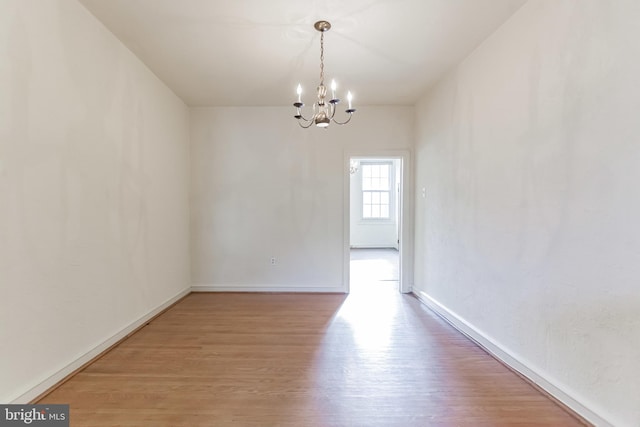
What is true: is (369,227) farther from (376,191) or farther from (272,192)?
(272,192)

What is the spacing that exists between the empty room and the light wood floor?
0.02 m

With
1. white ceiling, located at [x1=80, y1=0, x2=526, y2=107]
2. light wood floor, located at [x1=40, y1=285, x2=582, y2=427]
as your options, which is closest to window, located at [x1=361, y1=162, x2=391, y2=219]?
white ceiling, located at [x1=80, y1=0, x2=526, y2=107]

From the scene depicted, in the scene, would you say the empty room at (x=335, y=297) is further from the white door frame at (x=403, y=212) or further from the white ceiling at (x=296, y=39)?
the white door frame at (x=403, y=212)

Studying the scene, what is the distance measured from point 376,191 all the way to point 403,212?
470 cm

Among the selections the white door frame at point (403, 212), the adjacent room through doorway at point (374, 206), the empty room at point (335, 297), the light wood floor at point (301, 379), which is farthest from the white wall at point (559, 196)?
the adjacent room through doorway at point (374, 206)

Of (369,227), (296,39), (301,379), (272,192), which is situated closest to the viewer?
(301,379)

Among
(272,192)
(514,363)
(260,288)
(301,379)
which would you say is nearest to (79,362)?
(301,379)

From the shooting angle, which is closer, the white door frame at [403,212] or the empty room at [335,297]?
the empty room at [335,297]

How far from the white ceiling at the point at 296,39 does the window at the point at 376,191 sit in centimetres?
521

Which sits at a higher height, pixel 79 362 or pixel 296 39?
pixel 296 39

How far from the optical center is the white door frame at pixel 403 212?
4078 mm

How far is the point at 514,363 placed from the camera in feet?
6.97

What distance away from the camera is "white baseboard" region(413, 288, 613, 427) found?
160 centimetres

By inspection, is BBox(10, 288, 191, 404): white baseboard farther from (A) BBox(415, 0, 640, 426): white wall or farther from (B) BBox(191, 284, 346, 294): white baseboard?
(A) BBox(415, 0, 640, 426): white wall
